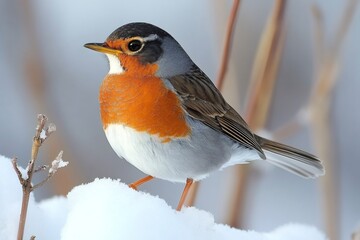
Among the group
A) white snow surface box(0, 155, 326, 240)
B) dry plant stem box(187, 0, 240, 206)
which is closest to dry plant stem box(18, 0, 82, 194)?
dry plant stem box(187, 0, 240, 206)

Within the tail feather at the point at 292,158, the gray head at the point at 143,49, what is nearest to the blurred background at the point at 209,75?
the tail feather at the point at 292,158

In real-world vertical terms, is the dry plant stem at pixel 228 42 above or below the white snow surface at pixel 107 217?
above

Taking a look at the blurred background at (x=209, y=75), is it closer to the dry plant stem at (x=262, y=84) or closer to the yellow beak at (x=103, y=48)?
the dry plant stem at (x=262, y=84)

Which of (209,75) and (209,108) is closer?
(209,108)

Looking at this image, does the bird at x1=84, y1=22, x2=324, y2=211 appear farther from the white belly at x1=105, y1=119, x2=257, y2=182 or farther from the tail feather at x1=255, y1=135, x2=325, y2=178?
the tail feather at x1=255, y1=135, x2=325, y2=178

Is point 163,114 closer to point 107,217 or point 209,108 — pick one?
point 209,108

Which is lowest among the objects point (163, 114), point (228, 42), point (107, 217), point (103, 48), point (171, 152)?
point (107, 217)

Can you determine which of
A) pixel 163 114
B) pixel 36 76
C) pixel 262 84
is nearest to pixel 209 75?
pixel 36 76
